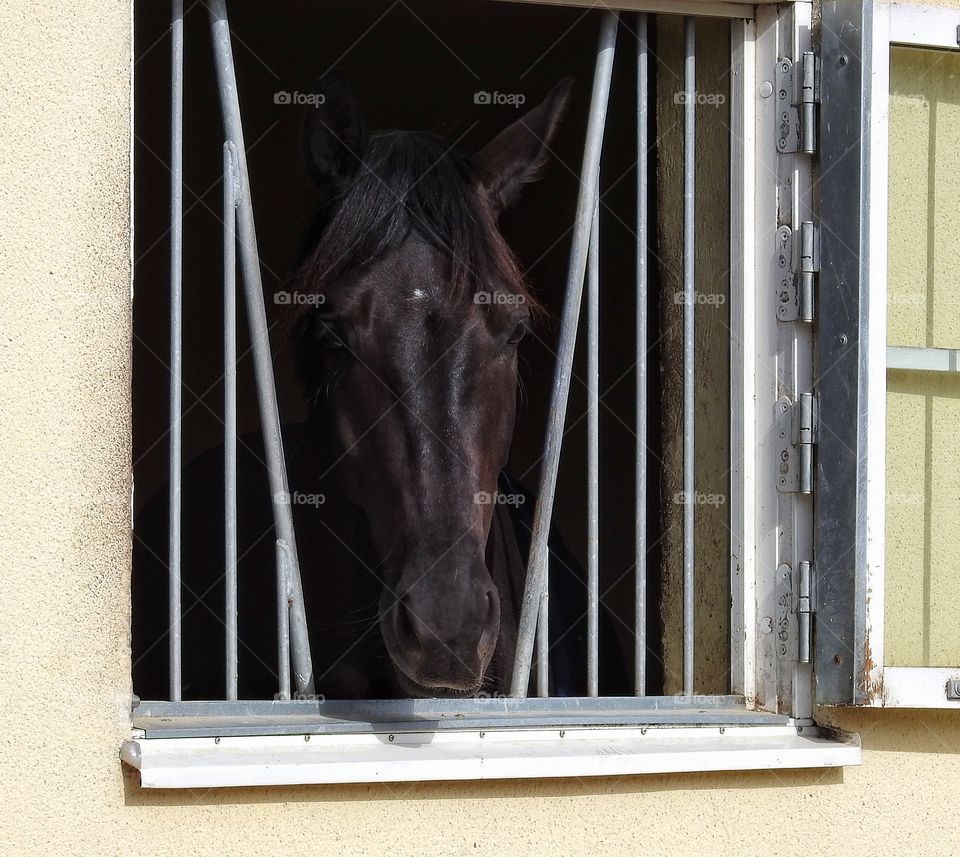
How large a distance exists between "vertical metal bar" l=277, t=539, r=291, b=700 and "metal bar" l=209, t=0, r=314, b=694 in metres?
0.01

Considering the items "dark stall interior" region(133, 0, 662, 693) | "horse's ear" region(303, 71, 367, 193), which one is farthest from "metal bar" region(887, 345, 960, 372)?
"dark stall interior" region(133, 0, 662, 693)

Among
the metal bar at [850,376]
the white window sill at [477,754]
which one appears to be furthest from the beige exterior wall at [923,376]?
the white window sill at [477,754]

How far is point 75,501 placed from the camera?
1770 mm

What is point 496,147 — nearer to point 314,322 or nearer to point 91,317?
point 314,322

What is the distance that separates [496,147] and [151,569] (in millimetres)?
1555

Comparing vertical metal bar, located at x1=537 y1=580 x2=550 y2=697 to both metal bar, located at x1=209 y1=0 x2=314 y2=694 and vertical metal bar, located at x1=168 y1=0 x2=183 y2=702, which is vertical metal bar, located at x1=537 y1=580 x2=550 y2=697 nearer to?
metal bar, located at x1=209 y1=0 x2=314 y2=694

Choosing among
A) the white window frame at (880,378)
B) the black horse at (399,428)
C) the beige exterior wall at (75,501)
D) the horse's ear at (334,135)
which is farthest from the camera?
the horse's ear at (334,135)

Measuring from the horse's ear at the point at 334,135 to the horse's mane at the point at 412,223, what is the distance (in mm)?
88

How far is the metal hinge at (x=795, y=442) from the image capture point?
2135 millimetres

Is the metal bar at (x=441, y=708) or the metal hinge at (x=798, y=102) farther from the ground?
the metal hinge at (x=798, y=102)

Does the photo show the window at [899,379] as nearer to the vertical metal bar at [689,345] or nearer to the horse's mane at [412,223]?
the vertical metal bar at [689,345]

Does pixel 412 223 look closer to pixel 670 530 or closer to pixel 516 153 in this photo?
pixel 516 153

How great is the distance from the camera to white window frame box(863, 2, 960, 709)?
2068 millimetres

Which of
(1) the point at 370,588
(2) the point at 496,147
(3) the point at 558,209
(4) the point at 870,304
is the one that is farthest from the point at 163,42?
(4) the point at 870,304
